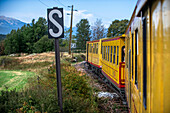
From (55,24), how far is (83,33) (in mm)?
55168

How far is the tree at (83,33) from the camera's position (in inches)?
2304

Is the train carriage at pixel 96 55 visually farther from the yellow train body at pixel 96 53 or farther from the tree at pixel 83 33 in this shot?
the tree at pixel 83 33

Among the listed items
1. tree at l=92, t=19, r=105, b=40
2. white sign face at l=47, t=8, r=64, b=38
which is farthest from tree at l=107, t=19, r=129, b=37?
white sign face at l=47, t=8, r=64, b=38

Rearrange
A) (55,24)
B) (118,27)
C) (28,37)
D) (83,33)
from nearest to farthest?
(55,24), (118,27), (28,37), (83,33)

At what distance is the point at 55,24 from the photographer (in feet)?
15.2

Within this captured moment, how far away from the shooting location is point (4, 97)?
18.9 feet

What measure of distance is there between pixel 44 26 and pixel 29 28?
397 cm

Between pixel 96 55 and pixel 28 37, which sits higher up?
pixel 28 37

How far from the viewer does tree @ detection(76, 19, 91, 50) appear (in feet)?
192

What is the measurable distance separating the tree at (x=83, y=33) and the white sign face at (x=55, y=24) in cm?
5324

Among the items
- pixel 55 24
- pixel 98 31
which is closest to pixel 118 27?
pixel 98 31

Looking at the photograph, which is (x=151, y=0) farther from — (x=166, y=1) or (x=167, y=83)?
(x=167, y=83)

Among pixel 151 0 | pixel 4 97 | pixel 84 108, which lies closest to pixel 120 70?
pixel 84 108

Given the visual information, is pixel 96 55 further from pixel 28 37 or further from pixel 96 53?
pixel 28 37
